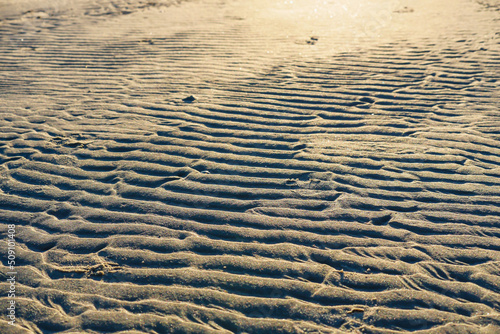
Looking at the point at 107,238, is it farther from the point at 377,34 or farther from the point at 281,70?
the point at 377,34

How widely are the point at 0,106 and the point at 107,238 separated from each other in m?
3.14

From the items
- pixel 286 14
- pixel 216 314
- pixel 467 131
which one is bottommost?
pixel 216 314

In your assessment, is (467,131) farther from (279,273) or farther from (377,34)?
(377,34)

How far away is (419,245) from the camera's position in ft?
8.95

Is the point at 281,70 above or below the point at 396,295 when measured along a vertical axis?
above

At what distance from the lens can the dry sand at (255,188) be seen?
7.65 feet

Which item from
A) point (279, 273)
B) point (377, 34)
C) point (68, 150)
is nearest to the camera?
point (279, 273)

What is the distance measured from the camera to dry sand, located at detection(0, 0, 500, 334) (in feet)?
7.65

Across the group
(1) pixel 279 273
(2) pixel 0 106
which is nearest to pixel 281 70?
(2) pixel 0 106

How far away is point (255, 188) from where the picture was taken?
333 cm

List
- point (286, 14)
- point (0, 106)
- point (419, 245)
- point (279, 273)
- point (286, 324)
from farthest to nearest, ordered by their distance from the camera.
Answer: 1. point (286, 14)
2. point (0, 106)
3. point (419, 245)
4. point (279, 273)
5. point (286, 324)

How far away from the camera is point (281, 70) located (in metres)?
5.90

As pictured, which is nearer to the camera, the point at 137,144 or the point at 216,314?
the point at 216,314

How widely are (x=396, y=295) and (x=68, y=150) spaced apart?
3074 mm
